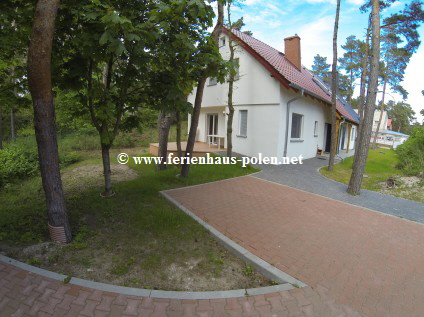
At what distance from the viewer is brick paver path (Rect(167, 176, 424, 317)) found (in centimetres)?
299

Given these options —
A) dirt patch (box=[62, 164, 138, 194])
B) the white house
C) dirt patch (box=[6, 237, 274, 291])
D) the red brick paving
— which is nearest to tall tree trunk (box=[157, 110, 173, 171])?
dirt patch (box=[62, 164, 138, 194])

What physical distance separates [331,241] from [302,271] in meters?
1.27

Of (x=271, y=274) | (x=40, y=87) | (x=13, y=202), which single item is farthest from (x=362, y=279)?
(x=13, y=202)

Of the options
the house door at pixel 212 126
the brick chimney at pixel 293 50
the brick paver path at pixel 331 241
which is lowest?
the brick paver path at pixel 331 241

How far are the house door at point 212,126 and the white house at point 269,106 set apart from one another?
9 centimetres

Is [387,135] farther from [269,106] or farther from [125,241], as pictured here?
[125,241]

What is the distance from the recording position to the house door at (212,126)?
15918 mm

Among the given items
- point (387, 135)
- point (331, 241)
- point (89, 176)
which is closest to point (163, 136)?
point (89, 176)

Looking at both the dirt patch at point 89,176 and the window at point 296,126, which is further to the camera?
the window at point 296,126

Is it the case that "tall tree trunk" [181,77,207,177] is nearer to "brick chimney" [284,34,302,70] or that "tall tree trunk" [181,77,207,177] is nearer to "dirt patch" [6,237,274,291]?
"dirt patch" [6,237,274,291]

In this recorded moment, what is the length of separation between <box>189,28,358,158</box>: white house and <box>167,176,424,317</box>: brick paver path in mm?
5266

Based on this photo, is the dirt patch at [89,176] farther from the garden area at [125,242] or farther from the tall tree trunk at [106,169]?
the tall tree trunk at [106,169]

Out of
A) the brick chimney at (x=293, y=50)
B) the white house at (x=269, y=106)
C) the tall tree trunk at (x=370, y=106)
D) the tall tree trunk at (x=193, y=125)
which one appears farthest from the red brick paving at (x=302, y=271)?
the brick chimney at (x=293, y=50)

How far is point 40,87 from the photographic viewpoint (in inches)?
129
